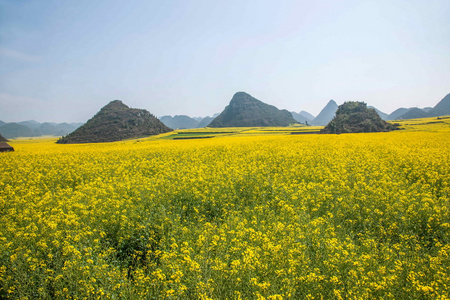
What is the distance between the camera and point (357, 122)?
66.2 m

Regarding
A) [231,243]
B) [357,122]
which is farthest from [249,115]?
[231,243]

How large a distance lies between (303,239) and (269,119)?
162946mm

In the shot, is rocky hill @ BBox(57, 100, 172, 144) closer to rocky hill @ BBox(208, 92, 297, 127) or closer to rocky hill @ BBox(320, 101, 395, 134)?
rocky hill @ BBox(320, 101, 395, 134)

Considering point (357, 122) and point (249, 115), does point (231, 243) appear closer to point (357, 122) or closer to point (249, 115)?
point (357, 122)

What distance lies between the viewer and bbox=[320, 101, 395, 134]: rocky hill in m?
62.2

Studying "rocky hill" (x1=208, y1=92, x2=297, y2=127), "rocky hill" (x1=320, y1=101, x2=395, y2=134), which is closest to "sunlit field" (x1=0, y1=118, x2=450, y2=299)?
"rocky hill" (x1=320, y1=101, x2=395, y2=134)

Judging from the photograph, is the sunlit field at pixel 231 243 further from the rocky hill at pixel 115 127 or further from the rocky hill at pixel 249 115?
the rocky hill at pixel 249 115

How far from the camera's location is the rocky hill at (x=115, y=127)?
77.6m

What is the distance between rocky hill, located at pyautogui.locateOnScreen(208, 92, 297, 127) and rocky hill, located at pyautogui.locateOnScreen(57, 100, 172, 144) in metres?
70.4

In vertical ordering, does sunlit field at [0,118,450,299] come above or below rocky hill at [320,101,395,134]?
below

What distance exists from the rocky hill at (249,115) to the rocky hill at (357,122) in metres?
83.2

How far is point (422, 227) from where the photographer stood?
6227 millimetres

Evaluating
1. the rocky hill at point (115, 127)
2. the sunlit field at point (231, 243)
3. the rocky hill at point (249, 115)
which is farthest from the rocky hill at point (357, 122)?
the rocky hill at point (249, 115)

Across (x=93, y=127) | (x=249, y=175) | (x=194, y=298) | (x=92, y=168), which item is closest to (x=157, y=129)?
(x=93, y=127)
